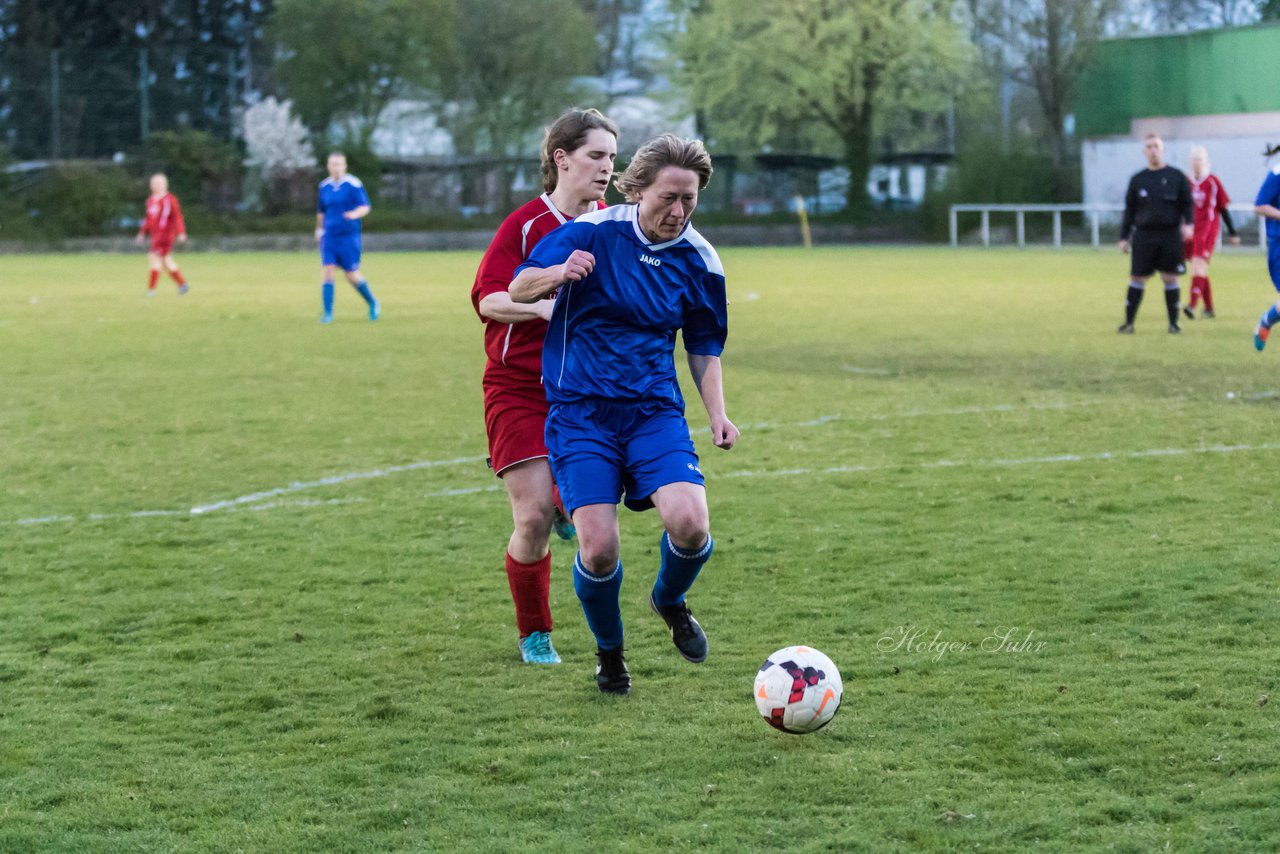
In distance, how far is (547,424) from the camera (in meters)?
5.00

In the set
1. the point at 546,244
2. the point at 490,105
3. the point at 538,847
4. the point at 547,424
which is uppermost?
the point at 490,105

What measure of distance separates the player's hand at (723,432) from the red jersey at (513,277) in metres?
0.63

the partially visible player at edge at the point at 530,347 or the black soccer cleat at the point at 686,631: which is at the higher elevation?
the partially visible player at edge at the point at 530,347

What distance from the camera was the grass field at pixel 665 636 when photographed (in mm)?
4004

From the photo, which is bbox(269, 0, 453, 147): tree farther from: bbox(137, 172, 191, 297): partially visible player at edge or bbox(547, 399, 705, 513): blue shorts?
bbox(547, 399, 705, 513): blue shorts

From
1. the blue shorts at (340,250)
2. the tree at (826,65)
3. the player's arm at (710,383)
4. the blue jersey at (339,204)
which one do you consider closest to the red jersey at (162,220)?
the blue jersey at (339,204)

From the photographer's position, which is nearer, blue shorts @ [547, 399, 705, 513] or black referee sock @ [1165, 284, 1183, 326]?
blue shorts @ [547, 399, 705, 513]

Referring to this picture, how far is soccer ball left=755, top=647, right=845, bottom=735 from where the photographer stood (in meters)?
4.46

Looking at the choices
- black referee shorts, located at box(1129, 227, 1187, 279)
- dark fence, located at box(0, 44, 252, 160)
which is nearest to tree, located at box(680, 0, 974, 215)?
dark fence, located at box(0, 44, 252, 160)

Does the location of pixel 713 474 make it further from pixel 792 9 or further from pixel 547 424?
pixel 792 9

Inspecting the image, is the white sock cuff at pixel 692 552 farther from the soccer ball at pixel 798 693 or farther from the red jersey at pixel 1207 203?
the red jersey at pixel 1207 203

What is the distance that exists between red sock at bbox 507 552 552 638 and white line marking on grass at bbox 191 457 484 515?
11.0 feet

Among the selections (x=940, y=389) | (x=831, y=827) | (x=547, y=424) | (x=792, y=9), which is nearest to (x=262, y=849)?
(x=831, y=827)

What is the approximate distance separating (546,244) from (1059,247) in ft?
125
